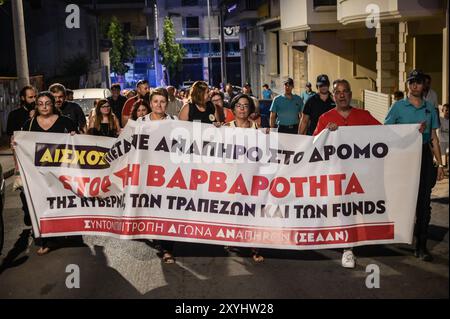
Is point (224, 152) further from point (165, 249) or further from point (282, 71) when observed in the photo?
point (282, 71)

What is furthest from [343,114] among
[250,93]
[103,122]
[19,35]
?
[250,93]

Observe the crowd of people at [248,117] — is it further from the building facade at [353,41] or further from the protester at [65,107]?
the building facade at [353,41]

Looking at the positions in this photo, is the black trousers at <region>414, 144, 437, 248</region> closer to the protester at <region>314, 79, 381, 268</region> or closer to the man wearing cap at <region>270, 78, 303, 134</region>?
the protester at <region>314, 79, 381, 268</region>

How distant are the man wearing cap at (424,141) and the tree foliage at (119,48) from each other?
65.3 meters

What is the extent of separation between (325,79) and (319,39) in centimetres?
1722

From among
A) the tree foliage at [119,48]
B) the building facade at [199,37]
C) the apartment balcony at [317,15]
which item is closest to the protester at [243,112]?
the apartment balcony at [317,15]

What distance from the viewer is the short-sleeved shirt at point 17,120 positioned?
9.14 m

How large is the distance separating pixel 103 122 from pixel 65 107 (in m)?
0.88

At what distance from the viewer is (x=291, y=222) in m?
7.09

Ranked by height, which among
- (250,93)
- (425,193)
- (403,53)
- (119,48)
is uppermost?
(119,48)

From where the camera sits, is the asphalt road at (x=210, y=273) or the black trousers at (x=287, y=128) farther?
the black trousers at (x=287, y=128)

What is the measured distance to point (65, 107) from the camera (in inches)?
401

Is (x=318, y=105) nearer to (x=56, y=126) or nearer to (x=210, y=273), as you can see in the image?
(x=56, y=126)

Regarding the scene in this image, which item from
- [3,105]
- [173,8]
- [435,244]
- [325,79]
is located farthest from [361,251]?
[173,8]
